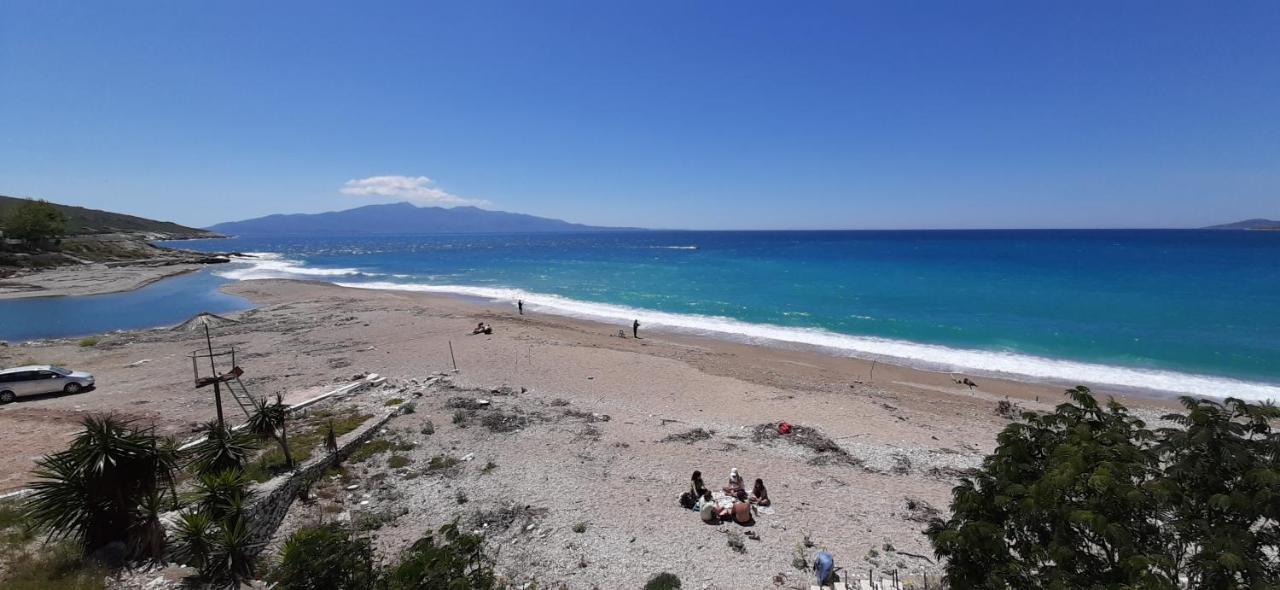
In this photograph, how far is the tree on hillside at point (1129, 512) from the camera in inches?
169

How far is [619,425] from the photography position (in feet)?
52.4

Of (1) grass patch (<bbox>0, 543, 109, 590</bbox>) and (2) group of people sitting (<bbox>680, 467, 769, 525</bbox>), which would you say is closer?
(1) grass patch (<bbox>0, 543, 109, 590</bbox>)

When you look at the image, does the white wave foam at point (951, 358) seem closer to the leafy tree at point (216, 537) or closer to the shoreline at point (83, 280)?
the leafy tree at point (216, 537)

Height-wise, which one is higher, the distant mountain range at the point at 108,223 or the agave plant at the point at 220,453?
the distant mountain range at the point at 108,223

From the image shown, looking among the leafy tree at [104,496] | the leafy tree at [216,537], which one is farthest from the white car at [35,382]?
the leafy tree at [216,537]

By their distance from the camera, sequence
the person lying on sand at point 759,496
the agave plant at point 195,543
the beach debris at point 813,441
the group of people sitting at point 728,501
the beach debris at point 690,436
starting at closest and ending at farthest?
the agave plant at point 195,543 → the group of people sitting at point 728,501 → the person lying on sand at point 759,496 → the beach debris at point 813,441 → the beach debris at point 690,436

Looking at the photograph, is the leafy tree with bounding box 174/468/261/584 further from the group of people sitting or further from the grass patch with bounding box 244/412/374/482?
the group of people sitting

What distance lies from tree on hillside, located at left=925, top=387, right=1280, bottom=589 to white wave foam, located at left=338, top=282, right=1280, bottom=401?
21348 mm

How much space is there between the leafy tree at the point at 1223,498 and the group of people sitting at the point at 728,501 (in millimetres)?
6759

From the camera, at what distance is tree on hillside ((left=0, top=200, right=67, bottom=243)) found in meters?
69.2

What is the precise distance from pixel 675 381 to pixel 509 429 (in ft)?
26.0

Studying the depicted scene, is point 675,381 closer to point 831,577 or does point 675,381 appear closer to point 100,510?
point 831,577

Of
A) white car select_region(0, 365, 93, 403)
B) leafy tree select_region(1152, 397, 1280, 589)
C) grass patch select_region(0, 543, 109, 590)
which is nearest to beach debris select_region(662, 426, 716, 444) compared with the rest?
leafy tree select_region(1152, 397, 1280, 589)

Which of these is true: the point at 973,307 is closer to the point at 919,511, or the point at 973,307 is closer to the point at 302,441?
the point at 919,511
